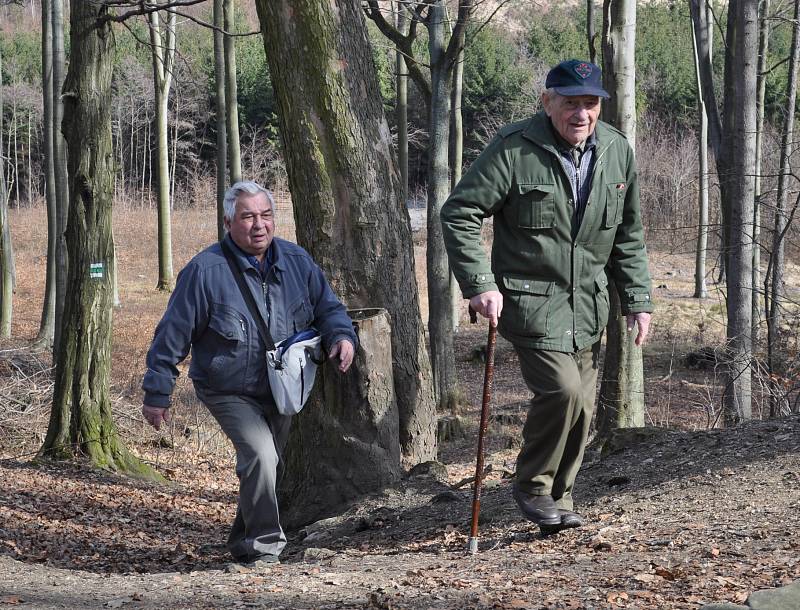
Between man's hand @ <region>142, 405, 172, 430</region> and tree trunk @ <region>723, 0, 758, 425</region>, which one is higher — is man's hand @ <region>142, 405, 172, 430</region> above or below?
below

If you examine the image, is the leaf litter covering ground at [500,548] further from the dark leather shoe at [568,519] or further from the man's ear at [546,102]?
the man's ear at [546,102]

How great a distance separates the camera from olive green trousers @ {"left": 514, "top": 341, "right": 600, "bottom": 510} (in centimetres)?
471

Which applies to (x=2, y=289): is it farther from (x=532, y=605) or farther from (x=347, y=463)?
(x=532, y=605)

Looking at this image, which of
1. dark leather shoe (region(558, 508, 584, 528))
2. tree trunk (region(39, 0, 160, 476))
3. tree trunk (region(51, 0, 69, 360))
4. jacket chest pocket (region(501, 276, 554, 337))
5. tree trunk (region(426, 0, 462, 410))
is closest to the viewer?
jacket chest pocket (region(501, 276, 554, 337))

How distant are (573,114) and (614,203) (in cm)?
50

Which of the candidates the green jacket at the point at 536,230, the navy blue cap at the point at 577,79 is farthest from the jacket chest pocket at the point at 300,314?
the navy blue cap at the point at 577,79

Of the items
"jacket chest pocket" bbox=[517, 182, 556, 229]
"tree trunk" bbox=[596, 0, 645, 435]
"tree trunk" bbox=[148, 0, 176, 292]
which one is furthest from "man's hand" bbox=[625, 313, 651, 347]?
"tree trunk" bbox=[148, 0, 176, 292]

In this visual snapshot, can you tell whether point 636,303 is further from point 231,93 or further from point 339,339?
point 231,93

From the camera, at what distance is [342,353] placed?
5.21 meters

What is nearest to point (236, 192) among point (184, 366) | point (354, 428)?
point (354, 428)

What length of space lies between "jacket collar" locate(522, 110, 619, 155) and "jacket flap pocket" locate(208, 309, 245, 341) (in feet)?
5.55

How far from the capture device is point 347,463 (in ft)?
21.1

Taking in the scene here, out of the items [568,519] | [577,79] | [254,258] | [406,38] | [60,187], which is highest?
[406,38]

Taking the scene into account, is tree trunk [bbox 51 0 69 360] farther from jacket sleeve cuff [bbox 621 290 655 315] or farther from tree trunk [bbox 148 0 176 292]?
jacket sleeve cuff [bbox 621 290 655 315]
